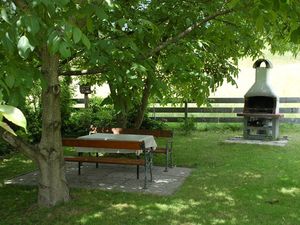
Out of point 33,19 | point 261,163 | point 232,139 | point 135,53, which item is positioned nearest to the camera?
point 33,19

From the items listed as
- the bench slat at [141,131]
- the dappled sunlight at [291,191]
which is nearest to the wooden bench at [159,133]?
the bench slat at [141,131]

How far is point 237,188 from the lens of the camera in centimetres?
724

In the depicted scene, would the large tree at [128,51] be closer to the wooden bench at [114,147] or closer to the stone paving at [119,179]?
the wooden bench at [114,147]

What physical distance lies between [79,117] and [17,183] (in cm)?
620

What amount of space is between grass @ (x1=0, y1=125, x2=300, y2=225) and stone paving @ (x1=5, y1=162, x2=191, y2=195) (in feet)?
0.82

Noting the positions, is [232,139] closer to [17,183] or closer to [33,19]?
[17,183]

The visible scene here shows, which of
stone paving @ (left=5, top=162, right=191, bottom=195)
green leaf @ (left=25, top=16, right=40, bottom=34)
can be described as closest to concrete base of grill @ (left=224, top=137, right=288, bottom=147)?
stone paving @ (left=5, top=162, right=191, bottom=195)

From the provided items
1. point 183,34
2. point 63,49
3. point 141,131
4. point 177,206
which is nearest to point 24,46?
point 63,49

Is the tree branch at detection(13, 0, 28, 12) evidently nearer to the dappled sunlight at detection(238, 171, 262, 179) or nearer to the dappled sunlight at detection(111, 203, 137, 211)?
the dappled sunlight at detection(111, 203, 137, 211)

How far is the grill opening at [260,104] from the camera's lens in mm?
12984

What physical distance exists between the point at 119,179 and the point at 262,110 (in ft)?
21.6

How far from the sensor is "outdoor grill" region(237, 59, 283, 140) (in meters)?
12.8

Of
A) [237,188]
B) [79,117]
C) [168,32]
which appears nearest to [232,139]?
[79,117]

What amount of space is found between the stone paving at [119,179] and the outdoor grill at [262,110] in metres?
4.68
